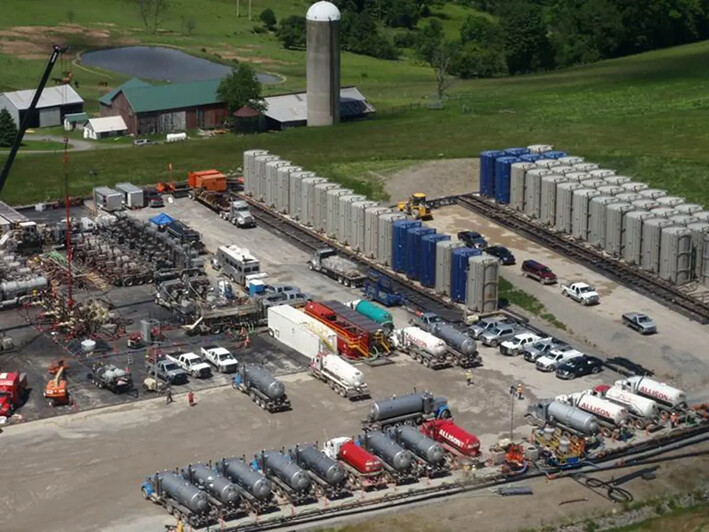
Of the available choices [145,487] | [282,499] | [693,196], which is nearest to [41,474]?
[145,487]

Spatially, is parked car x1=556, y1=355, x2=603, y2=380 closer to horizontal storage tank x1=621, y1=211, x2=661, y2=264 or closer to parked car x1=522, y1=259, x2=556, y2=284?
parked car x1=522, y1=259, x2=556, y2=284

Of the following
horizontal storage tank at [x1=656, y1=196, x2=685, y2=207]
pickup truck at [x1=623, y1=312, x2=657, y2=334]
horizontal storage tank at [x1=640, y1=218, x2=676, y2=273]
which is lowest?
pickup truck at [x1=623, y1=312, x2=657, y2=334]

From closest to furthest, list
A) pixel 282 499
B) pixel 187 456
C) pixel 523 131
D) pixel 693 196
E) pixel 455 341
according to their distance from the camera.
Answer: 1. pixel 282 499
2. pixel 187 456
3. pixel 455 341
4. pixel 693 196
5. pixel 523 131

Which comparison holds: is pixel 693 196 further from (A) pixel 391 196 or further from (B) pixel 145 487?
(B) pixel 145 487

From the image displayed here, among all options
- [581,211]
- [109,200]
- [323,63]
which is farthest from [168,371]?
[323,63]

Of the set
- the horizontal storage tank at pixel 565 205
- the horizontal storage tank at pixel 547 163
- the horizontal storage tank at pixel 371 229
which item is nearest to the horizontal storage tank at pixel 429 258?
the horizontal storage tank at pixel 371 229

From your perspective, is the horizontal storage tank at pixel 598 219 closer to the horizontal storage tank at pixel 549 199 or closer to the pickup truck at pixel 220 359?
the horizontal storage tank at pixel 549 199

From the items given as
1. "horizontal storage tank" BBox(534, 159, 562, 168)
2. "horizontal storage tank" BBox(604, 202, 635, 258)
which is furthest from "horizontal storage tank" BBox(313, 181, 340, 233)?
"horizontal storage tank" BBox(604, 202, 635, 258)
